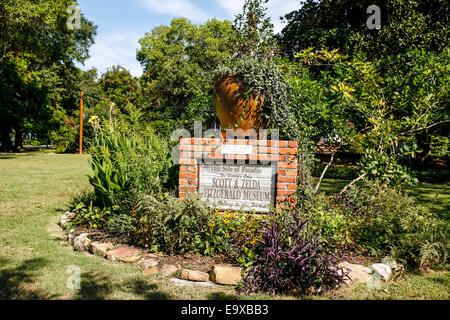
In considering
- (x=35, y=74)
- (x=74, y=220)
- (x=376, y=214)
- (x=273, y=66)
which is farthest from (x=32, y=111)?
(x=376, y=214)

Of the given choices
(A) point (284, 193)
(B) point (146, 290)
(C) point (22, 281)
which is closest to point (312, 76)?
(A) point (284, 193)

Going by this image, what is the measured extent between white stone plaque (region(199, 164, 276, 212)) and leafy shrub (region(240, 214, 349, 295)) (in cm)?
113

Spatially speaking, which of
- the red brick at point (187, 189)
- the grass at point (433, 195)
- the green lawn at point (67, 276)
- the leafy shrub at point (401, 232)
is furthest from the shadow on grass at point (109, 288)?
the grass at point (433, 195)

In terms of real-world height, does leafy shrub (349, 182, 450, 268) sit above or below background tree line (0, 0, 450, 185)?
below

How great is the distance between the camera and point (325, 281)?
3033mm

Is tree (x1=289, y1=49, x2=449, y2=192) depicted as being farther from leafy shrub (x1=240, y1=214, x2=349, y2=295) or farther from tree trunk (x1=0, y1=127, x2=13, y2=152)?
tree trunk (x1=0, y1=127, x2=13, y2=152)

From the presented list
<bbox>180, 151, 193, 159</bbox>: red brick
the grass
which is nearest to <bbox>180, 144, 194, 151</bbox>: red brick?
<bbox>180, 151, 193, 159</bbox>: red brick

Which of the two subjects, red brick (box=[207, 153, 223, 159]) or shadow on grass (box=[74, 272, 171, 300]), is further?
red brick (box=[207, 153, 223, 159])

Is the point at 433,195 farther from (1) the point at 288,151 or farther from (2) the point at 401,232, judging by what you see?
(1) the point at 288,151

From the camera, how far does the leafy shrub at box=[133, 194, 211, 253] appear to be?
369 cm

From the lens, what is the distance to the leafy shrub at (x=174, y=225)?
3.69 metres

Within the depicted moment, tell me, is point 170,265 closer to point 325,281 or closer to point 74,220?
point 325,281

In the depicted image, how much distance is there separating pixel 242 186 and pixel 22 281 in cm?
278

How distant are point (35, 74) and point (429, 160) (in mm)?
25790
